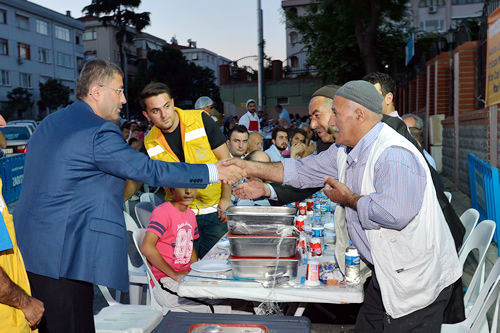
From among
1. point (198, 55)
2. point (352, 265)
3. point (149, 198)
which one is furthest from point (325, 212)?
point (198, 55)

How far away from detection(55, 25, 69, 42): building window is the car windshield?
121 ft

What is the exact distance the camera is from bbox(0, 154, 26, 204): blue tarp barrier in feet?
37.9

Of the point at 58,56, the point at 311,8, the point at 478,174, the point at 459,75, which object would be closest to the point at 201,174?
the point at 478,174

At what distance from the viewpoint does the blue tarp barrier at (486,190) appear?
5414 millimetres

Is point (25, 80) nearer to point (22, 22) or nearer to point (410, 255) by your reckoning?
point (22, 22)

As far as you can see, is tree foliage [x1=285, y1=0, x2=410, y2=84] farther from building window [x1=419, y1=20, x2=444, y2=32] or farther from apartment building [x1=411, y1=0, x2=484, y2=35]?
building window [x1=419, y1=20, x2=444, y2=32]

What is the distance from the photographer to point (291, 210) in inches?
125

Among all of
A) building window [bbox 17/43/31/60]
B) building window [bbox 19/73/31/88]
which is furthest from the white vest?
building window [bbox 17/43/31/60]

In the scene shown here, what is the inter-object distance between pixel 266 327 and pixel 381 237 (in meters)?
0.81

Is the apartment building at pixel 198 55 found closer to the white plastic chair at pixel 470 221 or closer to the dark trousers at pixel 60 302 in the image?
the white plastic chair at pixel 470 221

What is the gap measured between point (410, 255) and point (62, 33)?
186 ft

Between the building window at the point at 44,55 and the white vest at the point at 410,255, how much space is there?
52.7m

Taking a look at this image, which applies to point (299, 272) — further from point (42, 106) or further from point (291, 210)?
point (42, 106)

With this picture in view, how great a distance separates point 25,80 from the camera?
156ft
